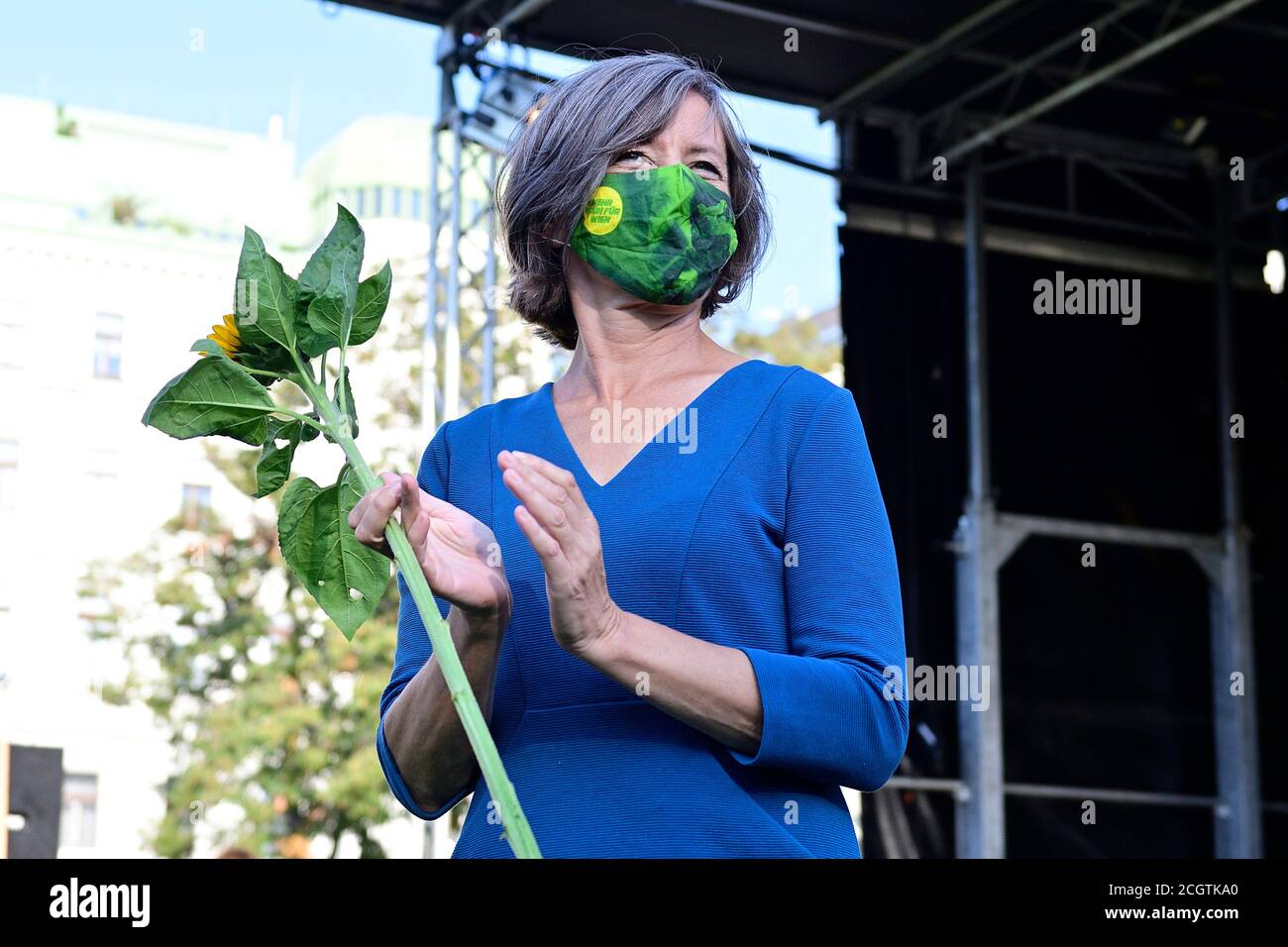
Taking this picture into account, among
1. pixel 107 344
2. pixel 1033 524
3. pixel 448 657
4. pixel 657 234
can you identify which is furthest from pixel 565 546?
pixel 107 344

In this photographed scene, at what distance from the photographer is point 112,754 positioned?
853 inches

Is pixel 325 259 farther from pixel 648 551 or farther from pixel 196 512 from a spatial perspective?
pixel 196 512

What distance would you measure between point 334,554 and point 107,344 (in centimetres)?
2099

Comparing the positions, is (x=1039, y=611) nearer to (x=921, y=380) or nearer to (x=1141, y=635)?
(x=1141, y=635)

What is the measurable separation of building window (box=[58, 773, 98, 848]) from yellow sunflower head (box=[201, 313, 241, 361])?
2128cm

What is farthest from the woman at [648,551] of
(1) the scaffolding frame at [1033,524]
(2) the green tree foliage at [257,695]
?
(2) the green tree foliage at [257,695]

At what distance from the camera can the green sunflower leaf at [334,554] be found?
1.11 meters

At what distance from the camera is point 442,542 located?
1.15 meters

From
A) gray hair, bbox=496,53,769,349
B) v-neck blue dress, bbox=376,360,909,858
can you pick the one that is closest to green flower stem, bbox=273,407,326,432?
v-neck blue dress, bbox=376,360,909,858

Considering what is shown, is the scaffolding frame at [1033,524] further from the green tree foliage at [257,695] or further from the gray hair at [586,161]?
the green tree foliage at [257,695]

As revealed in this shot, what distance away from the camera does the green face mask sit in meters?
1.34
